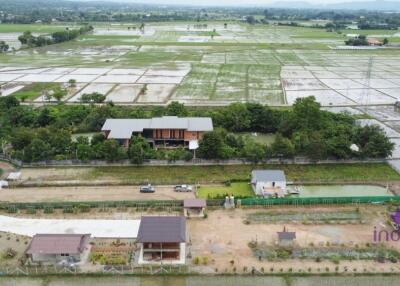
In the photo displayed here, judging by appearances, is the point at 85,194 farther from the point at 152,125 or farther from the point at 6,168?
the point at 152,125

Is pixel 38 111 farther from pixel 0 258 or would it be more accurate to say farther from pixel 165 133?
Result: pixel 0 258

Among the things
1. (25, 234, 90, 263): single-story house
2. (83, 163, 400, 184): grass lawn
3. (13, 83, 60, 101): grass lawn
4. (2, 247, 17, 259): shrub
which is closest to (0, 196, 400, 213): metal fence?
(83, 163, 400, 184): grass lawn

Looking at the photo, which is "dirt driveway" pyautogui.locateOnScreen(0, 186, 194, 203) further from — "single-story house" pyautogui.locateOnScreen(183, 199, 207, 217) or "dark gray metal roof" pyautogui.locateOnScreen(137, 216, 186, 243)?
"dark gray metal roof" pyautogui.locateOnScreen(137, 216, 186, 243)

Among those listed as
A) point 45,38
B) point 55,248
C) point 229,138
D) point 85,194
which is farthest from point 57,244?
point 45,38

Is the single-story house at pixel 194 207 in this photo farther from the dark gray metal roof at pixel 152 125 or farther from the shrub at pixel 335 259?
the dark gray metal roof at pixel 152 125

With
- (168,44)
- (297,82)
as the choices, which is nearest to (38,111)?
(297,82)

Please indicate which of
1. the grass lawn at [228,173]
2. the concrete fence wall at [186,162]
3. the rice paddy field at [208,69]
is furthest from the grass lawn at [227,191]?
the rice paddy field at [208,69]

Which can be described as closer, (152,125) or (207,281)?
(207,281)
